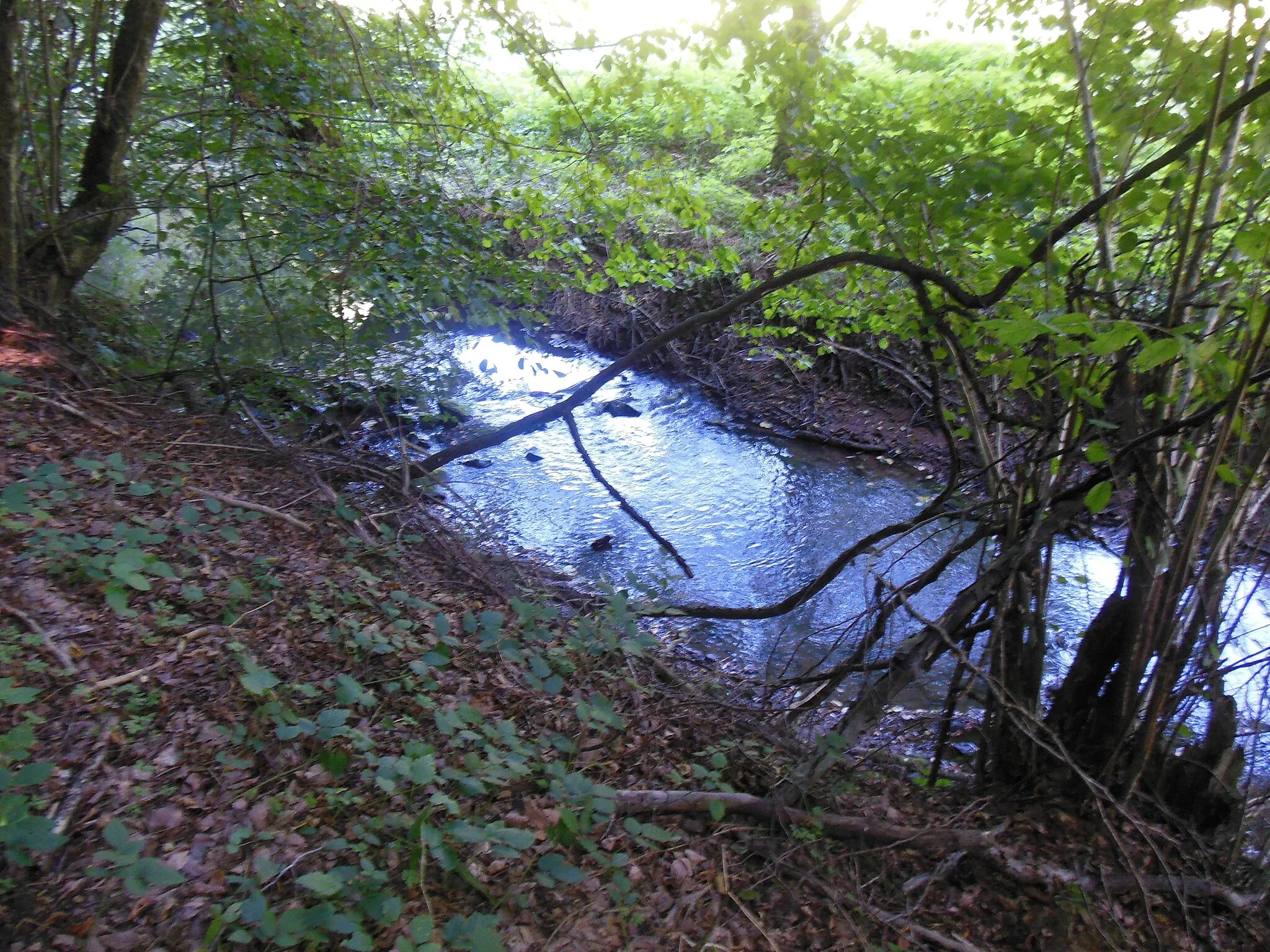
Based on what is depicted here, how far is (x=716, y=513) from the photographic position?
8344 millimetres

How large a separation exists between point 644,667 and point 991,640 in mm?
2021

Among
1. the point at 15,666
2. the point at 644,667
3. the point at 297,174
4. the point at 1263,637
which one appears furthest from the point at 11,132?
the point at 1263,637

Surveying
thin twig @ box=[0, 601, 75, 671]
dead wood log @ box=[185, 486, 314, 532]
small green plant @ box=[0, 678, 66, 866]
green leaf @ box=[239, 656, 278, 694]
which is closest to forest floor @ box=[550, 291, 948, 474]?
dead wood log @ box=[185, 486, 314, 532]

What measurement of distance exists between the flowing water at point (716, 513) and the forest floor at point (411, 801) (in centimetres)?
154

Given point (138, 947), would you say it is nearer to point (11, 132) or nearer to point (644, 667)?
point (644, 667)

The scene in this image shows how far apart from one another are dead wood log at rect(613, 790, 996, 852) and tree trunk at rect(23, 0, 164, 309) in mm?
5756

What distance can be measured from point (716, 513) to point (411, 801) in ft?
19.8

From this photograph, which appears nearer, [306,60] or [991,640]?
[991,640]

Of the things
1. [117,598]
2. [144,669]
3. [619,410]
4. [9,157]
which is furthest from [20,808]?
[619,410]

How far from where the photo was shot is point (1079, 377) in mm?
2693

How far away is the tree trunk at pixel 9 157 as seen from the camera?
16.0 ft

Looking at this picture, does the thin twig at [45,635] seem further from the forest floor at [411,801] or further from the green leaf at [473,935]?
the green leaf at [473,935]

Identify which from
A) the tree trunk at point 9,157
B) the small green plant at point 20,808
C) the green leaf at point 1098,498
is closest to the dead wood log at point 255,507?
the tree trunk at point 9,157

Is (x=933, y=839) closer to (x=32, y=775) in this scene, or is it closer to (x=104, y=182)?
(x=32, y=775)
